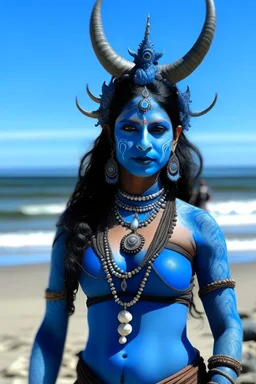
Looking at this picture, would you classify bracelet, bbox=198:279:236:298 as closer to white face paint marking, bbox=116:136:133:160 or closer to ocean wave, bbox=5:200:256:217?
white face paint marking, bbox=116:136:133:160

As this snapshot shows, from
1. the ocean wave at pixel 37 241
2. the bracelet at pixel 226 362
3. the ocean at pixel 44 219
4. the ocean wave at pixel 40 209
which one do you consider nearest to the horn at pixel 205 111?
the bracelet at pixel 226 362

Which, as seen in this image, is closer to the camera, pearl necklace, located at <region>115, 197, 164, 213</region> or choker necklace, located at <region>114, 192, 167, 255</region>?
choker necklace, located at <region>114, 192, 167, 255</region>

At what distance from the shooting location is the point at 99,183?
9.18 feet

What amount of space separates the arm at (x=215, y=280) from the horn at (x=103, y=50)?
A: 69 cm

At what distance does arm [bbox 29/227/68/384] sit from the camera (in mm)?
2594

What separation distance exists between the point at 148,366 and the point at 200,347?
14.2 ft

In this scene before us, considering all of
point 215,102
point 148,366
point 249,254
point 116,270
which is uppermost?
point 249,254

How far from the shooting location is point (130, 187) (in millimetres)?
2676

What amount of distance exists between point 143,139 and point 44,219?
70.6ft

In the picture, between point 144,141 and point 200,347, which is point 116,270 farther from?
point 200,347

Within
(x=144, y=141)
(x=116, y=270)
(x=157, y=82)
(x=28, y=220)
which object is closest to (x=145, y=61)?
(x=157, y=82)

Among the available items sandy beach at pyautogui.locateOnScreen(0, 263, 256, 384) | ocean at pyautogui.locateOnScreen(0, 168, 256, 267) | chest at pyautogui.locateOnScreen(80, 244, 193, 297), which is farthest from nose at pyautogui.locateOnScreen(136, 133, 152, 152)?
ocean at pyautogui.locateOnScreen(0, 168, 256, 267)

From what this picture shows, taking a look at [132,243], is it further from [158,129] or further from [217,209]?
[217,209]

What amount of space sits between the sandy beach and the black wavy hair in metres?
3.23
